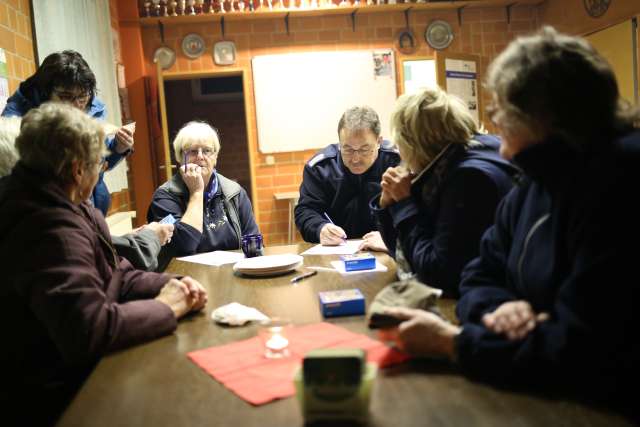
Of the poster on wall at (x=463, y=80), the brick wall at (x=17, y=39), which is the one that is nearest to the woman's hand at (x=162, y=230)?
the brick wall at (x=17, y=39)

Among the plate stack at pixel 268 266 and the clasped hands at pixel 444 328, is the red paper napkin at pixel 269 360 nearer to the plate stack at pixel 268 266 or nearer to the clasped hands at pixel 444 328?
the clasped hands at pixel 444 328

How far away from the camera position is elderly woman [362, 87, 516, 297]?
4.87ft

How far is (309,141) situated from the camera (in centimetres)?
547

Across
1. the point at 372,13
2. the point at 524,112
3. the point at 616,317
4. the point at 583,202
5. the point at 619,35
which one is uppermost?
the point at 372,13

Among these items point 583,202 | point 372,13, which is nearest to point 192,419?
point 583,202

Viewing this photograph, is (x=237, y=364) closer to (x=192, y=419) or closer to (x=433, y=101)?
(x=192, y=419)

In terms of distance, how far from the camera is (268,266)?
6.29 feet

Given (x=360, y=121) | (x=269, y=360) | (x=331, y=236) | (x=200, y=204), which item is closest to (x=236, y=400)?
(x=269, y=360)

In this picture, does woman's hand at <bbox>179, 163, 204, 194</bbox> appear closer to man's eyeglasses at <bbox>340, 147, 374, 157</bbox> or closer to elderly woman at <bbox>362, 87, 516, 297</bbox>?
man's eyeglasses at <bbox>340, 147, 374, 157</bbox>

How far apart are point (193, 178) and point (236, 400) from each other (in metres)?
1.88

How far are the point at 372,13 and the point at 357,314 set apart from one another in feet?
15.2

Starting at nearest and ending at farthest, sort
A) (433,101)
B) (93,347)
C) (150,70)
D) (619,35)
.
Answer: (93,347) → (433,101) → (619,35) → (150,70)

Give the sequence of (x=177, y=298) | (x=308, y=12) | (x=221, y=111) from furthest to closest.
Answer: (x=221, y=111), (x=308, y=12), (x=177, y=298)

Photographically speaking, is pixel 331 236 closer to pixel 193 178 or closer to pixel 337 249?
pixel 337 249
